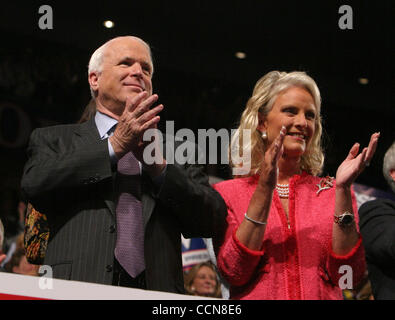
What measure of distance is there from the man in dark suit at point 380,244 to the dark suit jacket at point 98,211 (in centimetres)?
58

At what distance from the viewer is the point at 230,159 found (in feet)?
7.05

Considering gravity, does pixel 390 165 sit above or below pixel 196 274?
above

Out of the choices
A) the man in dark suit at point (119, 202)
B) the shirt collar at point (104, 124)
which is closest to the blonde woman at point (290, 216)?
the man in dark suit at point (119, 202)

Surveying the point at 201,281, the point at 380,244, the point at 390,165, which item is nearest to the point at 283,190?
the point at 380,244

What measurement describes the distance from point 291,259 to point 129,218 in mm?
484

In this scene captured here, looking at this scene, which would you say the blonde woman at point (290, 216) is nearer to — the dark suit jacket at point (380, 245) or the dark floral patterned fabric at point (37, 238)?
the dark suit jacket at point (380, 245)

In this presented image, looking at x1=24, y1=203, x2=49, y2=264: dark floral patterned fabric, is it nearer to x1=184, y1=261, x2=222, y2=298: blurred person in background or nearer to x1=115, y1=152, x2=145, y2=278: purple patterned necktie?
x1=115, y1=152, x2=145, y2=278: purple patterned necktie

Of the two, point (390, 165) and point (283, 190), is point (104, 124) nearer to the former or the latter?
point (283, 190)

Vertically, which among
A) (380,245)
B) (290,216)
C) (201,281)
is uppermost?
(290,216)

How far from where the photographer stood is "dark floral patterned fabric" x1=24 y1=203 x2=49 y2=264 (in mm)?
1827

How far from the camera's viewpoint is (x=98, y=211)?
1.71m

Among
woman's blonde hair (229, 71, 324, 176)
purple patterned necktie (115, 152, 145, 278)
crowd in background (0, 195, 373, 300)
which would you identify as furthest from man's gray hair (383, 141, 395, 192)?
crowd in background (0, 195, 373, 300)

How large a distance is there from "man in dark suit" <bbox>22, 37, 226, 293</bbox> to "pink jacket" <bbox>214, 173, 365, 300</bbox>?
0.39ft

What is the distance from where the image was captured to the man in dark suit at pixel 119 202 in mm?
1662
